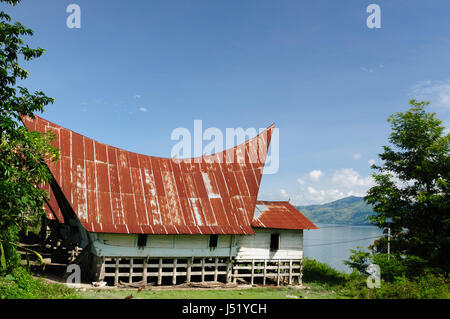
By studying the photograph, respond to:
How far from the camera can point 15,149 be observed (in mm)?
11477

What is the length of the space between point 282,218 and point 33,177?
15.8 meters

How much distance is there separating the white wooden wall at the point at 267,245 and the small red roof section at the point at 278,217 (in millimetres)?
565

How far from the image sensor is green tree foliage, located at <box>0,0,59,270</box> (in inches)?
406

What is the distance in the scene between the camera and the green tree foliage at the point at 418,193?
754 inches

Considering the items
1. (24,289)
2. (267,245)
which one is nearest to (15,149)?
(24,289)

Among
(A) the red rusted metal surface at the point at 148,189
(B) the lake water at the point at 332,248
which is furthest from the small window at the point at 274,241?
(B) the lake water at the point at 332,248

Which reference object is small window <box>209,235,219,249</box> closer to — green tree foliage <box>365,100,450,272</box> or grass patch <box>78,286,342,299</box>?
grass patch <box>78,286,342,299</box>

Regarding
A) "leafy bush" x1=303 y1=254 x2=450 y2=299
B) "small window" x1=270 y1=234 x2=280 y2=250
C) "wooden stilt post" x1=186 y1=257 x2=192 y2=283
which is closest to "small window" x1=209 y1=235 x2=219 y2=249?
"wooden stilt post" x1=186 y1=257 x2=192 y2=283

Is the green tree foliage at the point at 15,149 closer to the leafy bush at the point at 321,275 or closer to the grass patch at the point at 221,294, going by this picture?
the grass patch at the point at 221,294

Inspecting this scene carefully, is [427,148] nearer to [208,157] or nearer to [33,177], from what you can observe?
[208,157]

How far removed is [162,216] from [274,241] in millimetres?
8200

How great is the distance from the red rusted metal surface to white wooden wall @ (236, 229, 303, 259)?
1576 millimetres
